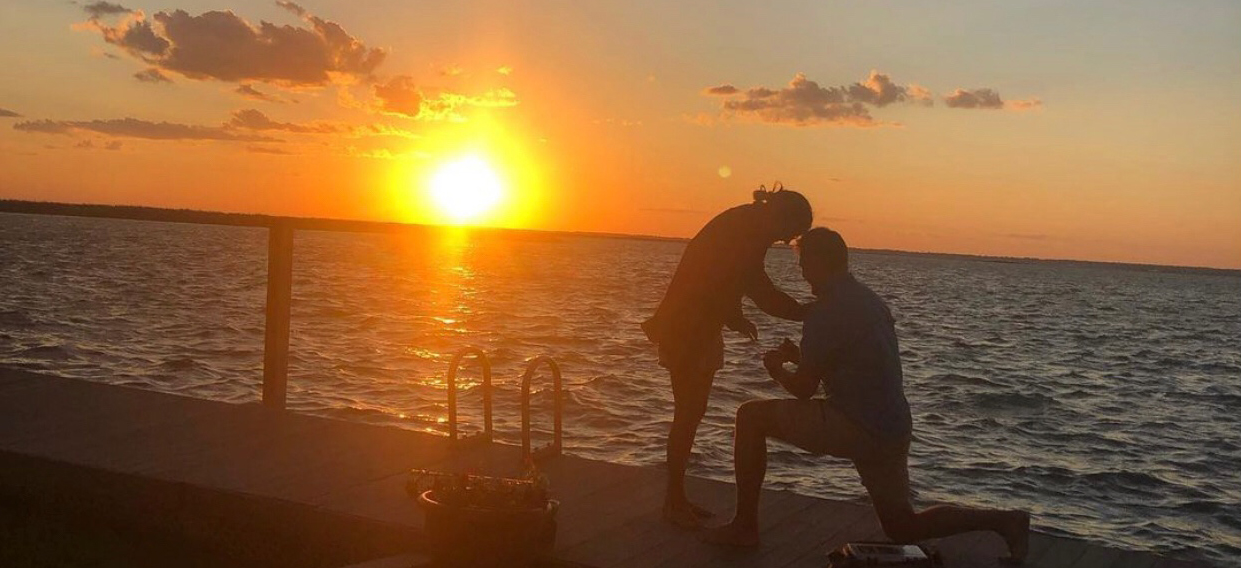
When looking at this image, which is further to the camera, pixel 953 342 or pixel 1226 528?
pixel 953 342

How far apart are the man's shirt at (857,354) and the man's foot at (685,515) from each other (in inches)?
42.9

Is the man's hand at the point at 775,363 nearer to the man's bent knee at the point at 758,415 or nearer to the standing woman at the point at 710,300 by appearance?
the man's bent knee at the point at 758,415

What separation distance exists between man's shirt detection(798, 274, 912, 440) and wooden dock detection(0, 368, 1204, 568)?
79 centimetres

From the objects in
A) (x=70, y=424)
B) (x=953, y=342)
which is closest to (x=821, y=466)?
(x=70, y=424)

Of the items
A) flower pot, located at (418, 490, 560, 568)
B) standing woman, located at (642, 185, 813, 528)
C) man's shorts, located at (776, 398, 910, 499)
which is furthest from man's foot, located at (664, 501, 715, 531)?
flower pot, located at (418, 490, 560, 568)

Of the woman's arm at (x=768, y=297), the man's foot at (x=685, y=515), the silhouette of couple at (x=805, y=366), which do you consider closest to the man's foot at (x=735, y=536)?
the silhouette of couple at (x=805, y=366)

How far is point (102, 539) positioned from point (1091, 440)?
1734cm

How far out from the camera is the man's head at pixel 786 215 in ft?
18.2

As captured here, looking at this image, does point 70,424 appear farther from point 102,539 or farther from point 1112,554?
point 1112,554

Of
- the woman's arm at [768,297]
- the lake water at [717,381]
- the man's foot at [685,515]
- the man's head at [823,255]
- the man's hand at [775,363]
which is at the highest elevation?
the man's head at [823,255]

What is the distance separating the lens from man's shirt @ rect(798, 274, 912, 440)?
516cm

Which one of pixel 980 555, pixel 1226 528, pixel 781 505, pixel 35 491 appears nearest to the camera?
pixel 980 555

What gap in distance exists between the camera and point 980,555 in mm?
5672

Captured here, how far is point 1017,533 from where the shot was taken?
17.9 ft
